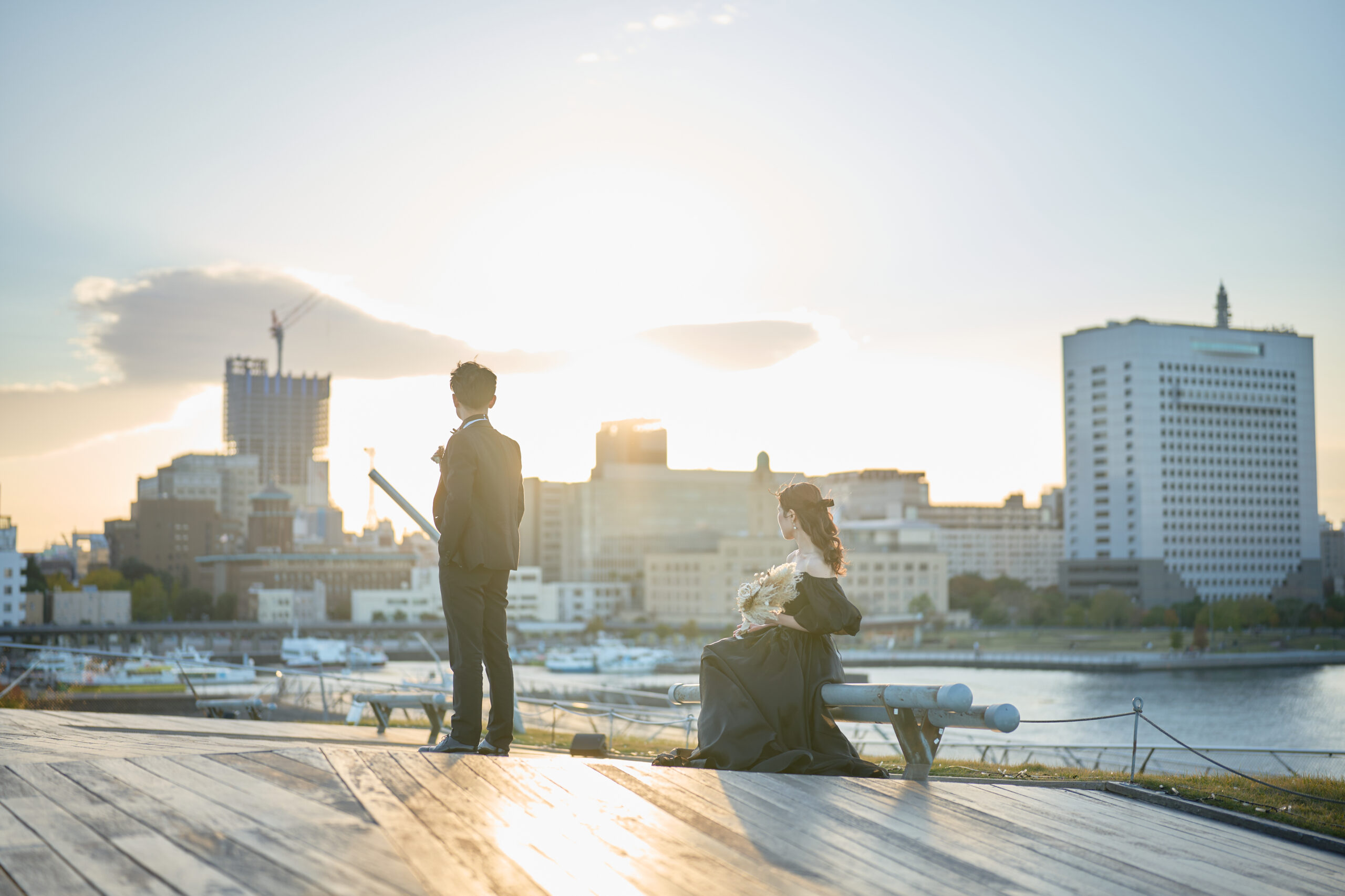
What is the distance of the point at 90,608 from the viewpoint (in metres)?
116

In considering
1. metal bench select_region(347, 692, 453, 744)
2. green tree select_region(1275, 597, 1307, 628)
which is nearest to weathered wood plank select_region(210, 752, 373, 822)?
metal bench select_region(347, 692, 453, 744)

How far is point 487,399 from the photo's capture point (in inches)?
241

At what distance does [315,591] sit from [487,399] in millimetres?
142387

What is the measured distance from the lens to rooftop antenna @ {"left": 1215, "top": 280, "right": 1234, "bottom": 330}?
15550cm

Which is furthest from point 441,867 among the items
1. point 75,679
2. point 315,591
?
point 315,591

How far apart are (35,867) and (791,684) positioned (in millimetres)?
3464

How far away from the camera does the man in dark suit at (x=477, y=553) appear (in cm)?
578

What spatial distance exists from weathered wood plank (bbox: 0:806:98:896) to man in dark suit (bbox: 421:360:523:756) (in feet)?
8.16

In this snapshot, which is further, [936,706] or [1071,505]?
[1071,505]

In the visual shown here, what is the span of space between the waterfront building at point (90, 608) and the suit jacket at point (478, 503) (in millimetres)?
122072

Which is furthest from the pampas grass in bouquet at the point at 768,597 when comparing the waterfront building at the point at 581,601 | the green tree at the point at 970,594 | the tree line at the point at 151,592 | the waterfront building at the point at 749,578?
the waterfront building at the point at 581,601

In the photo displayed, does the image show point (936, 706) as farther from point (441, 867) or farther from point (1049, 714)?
point (1049, 714)

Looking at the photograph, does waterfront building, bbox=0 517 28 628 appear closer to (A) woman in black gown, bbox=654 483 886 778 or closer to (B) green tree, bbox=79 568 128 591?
(B) green tree, bbox=79 568 128 591

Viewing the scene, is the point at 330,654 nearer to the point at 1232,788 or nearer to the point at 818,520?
the point at 1232,788
